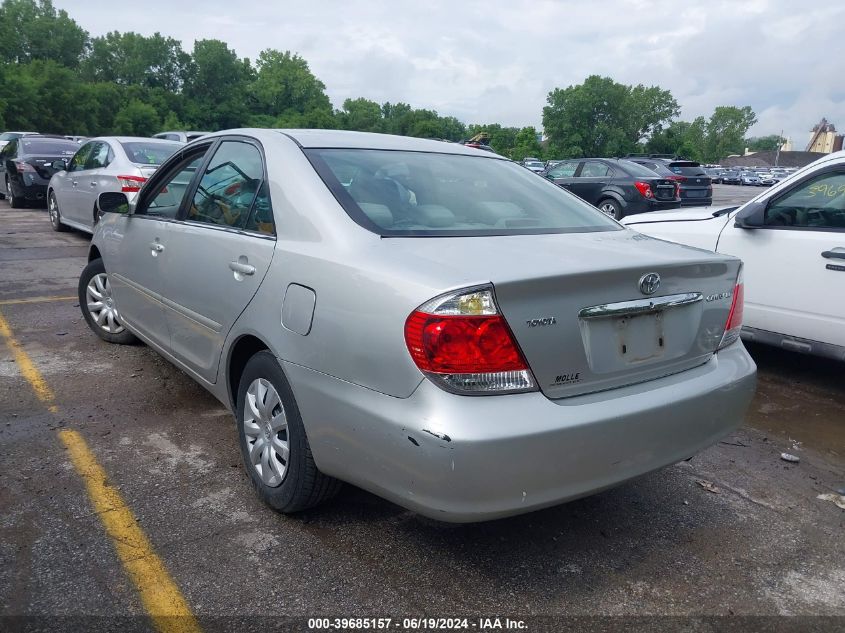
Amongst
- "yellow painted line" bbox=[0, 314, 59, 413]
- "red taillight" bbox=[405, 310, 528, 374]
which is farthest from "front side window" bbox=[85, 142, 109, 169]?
"red taillight" bbox=[405, 310, 528, 374]

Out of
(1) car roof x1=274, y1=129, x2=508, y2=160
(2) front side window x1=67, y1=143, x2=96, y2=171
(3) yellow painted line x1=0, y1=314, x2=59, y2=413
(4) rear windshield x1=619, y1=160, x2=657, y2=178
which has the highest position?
(1) car roof x1=274, y1=129, x2=508, y2=160

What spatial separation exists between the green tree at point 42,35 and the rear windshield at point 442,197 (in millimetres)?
89057

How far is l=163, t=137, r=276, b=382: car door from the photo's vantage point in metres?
3.04

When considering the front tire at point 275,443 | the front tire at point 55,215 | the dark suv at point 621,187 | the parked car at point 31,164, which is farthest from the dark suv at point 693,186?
the front tire at point 275,443

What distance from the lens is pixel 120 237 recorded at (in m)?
4.53

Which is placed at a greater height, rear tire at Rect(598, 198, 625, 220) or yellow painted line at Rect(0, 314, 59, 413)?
rear tire at Rect(598, 198, 625, 220)

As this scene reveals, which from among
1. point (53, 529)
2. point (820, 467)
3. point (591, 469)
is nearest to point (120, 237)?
point (53, 529)

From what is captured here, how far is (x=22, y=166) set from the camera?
13797 mm

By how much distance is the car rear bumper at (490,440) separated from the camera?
2148 millimetres

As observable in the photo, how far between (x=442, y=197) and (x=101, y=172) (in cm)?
744

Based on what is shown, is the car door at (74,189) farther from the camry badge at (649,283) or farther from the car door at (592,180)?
the car door at (592,180)

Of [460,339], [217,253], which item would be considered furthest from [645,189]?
[460,339]

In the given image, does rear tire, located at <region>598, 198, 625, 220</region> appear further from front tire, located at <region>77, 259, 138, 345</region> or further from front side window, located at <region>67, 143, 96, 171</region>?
front tire, located at <region>77, 259, 138, 345</region>

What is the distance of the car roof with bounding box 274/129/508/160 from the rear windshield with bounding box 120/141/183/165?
19.9 ft
